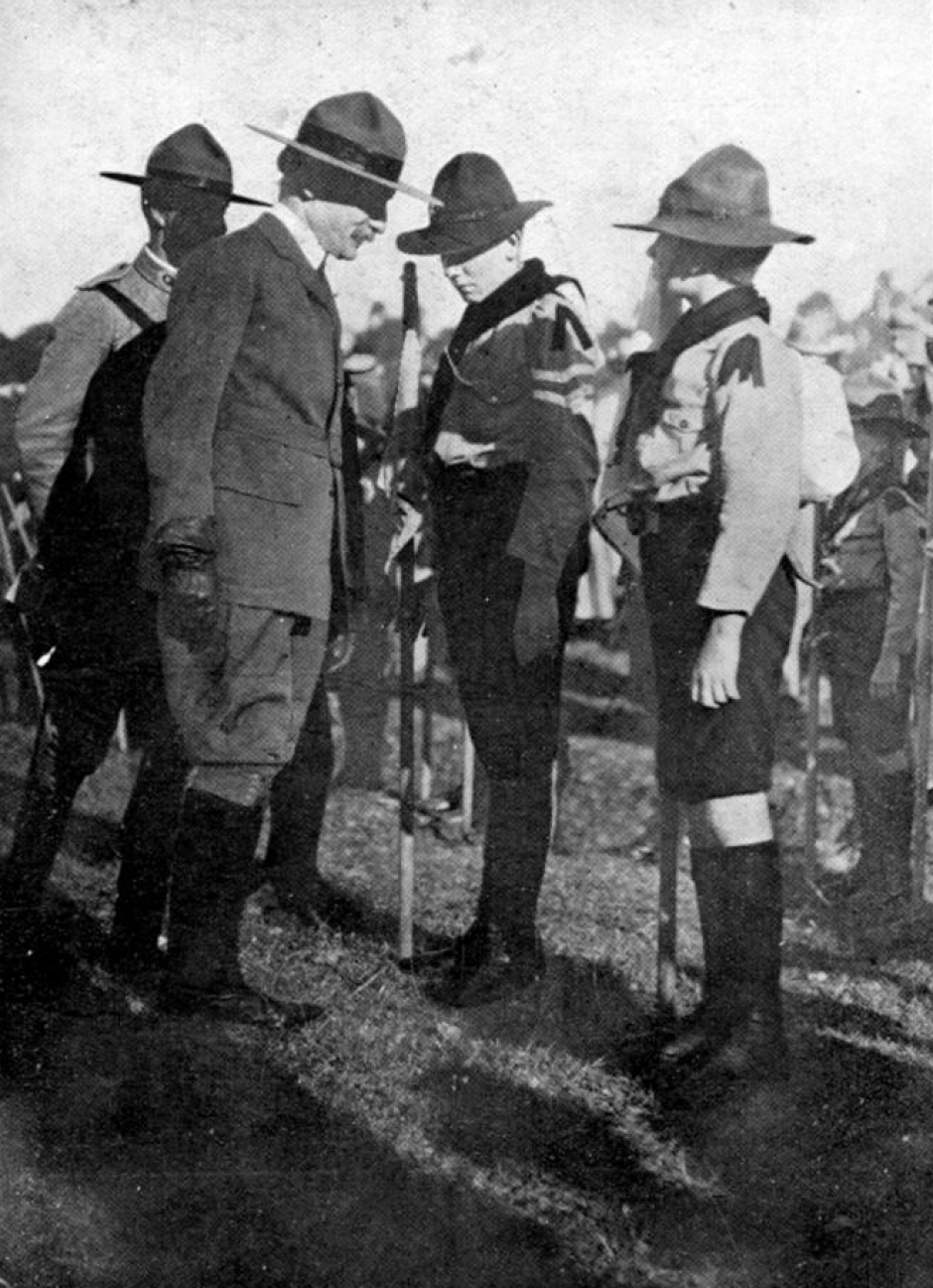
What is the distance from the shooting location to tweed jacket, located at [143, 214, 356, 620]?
12.1ft

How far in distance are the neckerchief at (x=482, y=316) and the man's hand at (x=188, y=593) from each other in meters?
1.17

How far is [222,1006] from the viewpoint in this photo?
396 cm

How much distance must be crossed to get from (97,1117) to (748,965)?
1.65 m

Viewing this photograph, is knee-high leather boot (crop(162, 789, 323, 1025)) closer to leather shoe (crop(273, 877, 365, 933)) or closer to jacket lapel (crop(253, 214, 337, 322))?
leather shoe (crop(273, 877, 365, 933))

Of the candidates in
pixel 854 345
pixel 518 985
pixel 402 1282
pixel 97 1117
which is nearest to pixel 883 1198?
pixel 402 1282

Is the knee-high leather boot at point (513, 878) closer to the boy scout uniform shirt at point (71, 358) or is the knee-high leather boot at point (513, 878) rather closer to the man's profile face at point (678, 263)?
the man's profile face at point (678, 263)

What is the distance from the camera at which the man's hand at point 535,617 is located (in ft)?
14.4

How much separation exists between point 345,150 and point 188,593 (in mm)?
1334

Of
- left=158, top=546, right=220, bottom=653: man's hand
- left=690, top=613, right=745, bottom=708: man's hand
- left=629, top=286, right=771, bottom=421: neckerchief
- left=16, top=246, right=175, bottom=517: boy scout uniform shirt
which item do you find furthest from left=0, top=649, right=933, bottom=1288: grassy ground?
left=629, top=286, right=771, bottom=421: neckerchief

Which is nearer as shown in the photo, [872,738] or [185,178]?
[185,178]

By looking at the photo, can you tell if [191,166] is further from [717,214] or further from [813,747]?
[813,747]

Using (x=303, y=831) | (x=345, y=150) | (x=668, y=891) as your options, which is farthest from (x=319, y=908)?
(x=345, y=150)

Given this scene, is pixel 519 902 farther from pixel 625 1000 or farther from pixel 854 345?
pixel 854 345

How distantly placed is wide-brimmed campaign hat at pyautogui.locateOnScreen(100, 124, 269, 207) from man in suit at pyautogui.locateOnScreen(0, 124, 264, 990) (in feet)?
0.57
